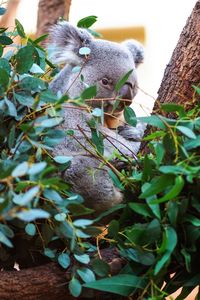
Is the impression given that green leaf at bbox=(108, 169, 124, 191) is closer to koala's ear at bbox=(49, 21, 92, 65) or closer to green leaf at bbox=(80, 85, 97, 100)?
green leaf at bbox=(80, 85, 97, 100)

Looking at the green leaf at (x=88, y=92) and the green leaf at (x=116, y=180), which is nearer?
the green leaf at (x=88, y=92)

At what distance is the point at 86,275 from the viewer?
1961mm

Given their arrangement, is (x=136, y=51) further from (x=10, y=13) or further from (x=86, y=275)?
(x=10, y=13)

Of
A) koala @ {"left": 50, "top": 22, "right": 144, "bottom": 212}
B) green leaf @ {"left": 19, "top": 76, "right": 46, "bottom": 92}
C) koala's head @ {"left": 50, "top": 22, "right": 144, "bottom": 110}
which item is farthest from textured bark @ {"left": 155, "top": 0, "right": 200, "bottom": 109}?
green leaf @ {"left": 19, "top": 76, "right": 46, "bottom": 92}

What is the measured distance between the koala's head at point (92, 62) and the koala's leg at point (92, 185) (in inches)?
18.7

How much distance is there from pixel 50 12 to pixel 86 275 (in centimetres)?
243

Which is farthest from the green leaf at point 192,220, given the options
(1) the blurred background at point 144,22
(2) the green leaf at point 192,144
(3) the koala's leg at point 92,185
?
(1) the blurred background at point 144,22

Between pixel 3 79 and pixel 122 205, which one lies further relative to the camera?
pixel 122 205

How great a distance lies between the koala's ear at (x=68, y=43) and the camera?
2881mm

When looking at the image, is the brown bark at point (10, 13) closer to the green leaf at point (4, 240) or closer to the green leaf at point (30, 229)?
the green leaf at point (30, 229)

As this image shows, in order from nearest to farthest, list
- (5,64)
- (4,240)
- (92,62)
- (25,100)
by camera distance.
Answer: (4,240)
(25,100)
(5,64)
(92,62)

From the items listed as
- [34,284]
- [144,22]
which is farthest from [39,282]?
[144,22]

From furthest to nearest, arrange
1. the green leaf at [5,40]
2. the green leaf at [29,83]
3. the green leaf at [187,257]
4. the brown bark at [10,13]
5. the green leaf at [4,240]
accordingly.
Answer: the brown bark at [10,13] < the green leaf at [5,40] < the green leaf at [29,83] < the green leaf at [187,257] < the green leaf at [4,240]

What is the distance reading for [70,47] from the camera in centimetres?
288
